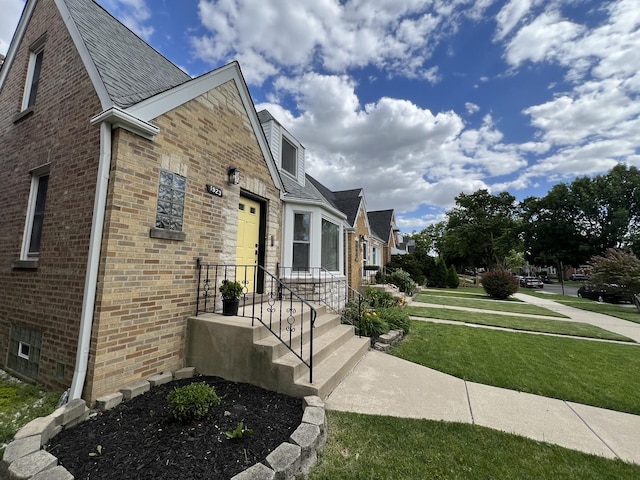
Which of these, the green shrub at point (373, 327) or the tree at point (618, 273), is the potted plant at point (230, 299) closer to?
the green shrub at point (373, 327)

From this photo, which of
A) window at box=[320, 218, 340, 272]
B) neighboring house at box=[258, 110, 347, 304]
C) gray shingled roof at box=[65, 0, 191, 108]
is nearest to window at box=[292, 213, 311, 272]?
neighboring house at box=[258, 110, 347, 304]

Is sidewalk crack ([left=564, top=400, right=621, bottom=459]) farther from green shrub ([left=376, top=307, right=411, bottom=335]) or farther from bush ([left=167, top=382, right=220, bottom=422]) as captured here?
bush ([left=167, top=382, right=220, bottom=422])

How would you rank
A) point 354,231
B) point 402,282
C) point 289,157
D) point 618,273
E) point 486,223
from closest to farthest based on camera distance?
point 289,157 → point 618,273 → point 354,231 → point 402,282 → point 486,223

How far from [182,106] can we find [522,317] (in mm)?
13192

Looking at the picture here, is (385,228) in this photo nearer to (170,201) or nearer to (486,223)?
(486,223)

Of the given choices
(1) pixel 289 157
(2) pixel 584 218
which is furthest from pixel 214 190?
(2) pixel 584 218

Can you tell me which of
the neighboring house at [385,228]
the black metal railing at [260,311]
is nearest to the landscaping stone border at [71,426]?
the black metal railing at [260,311]

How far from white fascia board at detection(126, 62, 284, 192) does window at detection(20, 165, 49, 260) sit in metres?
2.37

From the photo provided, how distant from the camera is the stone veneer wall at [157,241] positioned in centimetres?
345

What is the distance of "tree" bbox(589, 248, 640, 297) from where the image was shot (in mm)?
12578

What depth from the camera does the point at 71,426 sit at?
9.40 feet

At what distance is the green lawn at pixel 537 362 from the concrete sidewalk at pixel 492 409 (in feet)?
1.26

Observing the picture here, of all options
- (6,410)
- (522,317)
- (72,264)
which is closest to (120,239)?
(72,264)

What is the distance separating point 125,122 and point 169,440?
12.7 feet
